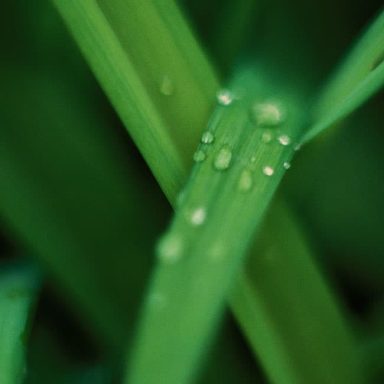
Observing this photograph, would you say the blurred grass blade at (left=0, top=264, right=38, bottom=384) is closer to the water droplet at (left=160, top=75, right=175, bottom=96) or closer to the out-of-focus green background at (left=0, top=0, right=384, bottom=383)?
the out-of-focus green background at (left=0, top=0, right=384, bottom=383)

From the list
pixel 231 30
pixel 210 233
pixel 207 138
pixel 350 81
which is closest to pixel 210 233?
pixel 210 233

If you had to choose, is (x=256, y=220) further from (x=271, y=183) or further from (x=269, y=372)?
(x=269, y=372)

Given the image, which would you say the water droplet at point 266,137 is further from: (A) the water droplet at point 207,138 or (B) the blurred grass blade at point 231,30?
(B) the blurred grass blade at point 231,30

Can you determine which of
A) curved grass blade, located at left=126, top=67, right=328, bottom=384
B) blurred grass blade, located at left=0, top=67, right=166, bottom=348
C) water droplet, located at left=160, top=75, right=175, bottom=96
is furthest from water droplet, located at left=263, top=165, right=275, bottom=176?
blurred grass blade, located at left=0, top=67, right=166, bottom=348

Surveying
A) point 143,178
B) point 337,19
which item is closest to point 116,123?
point 143,178

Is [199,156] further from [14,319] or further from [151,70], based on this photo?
[14,319]

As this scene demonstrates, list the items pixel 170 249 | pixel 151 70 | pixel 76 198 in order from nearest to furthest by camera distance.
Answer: pixel 170 249
pixel 151 70
pixel 76 198
